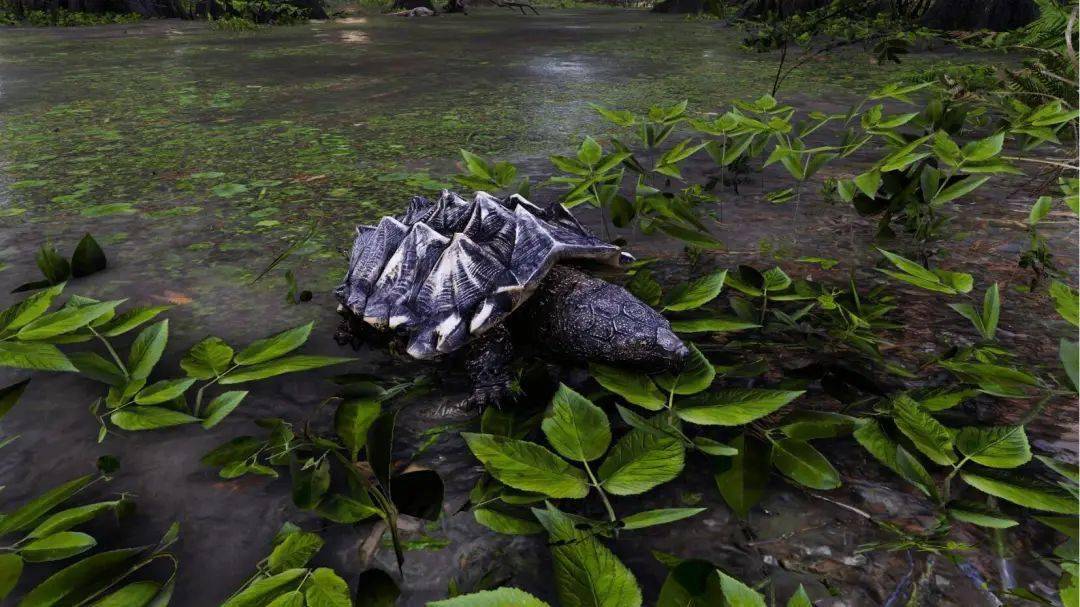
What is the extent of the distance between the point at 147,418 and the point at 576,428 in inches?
36.2

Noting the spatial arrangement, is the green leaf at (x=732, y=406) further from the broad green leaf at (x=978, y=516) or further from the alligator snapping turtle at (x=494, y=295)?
the broad green leaf at (x=978, y=516)

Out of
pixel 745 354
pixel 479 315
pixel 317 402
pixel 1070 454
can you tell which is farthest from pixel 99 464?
pixel 1070 454

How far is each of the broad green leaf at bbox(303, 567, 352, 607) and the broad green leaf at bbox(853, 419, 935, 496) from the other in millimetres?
946

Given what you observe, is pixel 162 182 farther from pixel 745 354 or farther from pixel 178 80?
pixel 178 80

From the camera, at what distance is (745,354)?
1646mm

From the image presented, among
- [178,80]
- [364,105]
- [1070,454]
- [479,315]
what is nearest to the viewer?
[1070,454]

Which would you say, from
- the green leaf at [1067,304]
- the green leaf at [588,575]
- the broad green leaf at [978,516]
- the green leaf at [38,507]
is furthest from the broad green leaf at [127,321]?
the green leaf at [1067,304]

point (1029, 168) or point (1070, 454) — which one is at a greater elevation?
point (1029, 168)

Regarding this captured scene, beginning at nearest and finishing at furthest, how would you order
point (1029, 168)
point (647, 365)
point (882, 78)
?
point (647, 365), point (1029, 168), point (882, 78)

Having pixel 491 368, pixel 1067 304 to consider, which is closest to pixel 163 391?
pixel 491 368

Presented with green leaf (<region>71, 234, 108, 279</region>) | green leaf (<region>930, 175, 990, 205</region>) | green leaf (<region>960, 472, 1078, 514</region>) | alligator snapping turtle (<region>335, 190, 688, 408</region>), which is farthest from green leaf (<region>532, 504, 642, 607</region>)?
green leaf (<region>71, 234, 108, 279</region>)

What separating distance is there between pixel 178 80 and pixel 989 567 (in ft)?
22.8

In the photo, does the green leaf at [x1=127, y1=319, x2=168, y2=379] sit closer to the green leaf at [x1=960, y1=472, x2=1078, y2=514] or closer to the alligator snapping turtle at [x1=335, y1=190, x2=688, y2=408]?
the alligator snapping turtle at [x1=335, y1=190, x2=688, y2=408]

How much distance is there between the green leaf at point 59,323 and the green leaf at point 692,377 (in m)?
1.37
